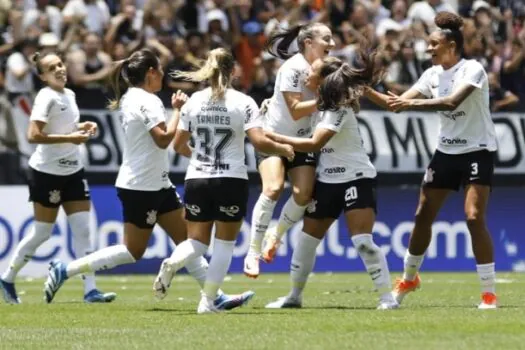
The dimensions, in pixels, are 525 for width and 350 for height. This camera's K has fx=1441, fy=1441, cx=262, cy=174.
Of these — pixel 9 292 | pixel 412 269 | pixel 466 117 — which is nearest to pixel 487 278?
pixel 412 269

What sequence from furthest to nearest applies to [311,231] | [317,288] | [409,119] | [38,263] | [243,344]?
[409,119]
[38,263]
[317,288]
[311,231]
[243,344]

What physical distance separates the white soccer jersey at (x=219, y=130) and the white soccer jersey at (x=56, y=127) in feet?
9.24

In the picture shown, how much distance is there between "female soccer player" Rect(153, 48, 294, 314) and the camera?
41.3 feet

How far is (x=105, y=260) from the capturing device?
1390cm

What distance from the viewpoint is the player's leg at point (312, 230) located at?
43.9 feet

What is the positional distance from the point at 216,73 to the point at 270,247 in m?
1.81

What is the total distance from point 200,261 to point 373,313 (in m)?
1.91

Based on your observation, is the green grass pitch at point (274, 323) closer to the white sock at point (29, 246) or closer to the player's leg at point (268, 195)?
the white sock at point (29, 246)

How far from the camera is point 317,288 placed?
17.8 m

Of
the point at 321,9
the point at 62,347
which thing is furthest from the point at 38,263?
the point at 62,347

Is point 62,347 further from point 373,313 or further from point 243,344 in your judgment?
point 373,313

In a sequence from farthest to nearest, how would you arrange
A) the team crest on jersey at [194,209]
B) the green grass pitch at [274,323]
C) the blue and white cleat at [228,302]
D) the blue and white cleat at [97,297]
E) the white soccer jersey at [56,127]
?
1. the blue and white cleat at [97,297]
2. the white soccer jersey at [56,127]
3. the blue and white cleat at [228,302]
4. the team crest on jersey at [194,209]
5. the green grass pitch at [274,323]

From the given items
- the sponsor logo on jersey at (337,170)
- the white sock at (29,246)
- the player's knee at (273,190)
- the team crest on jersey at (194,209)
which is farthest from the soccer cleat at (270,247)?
the white sock at (29,246)

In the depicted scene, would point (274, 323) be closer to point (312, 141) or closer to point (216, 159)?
point (216, 159)
